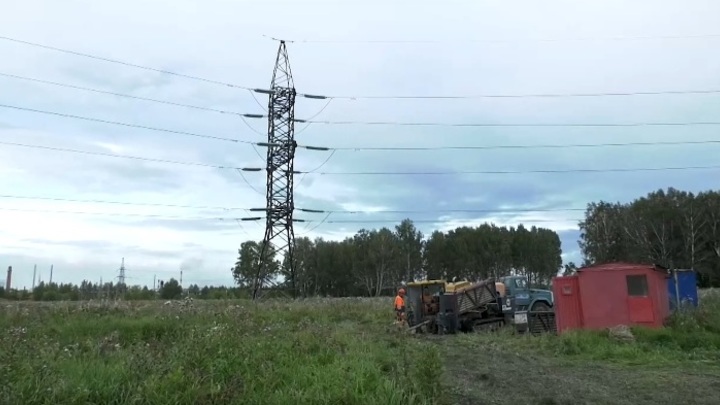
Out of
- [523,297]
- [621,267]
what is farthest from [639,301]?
[523,297]

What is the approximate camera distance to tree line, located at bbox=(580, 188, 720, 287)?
83.3 m

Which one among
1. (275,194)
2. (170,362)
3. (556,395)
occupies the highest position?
(275,194)

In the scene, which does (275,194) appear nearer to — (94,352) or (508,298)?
(508,298)

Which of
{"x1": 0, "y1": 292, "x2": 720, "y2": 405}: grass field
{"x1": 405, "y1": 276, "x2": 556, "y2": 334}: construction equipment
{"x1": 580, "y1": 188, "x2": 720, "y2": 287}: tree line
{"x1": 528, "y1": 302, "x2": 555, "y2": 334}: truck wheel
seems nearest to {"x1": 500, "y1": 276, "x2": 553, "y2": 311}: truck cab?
{"x1": 405, "y1": 276, "x2": 556, "y2": 334}: construction equipment

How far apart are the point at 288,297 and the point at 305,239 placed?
233ft

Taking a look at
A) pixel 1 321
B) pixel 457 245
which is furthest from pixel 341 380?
pixel 457 245

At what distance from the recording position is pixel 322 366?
28.0 ft

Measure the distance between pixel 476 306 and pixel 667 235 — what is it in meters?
70.7

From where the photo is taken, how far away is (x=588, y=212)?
320 ft

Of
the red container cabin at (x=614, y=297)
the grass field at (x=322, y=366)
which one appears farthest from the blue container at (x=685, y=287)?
the grass field at (x=322, y=366)

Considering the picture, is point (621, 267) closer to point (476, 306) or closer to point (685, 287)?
point (685, 287)

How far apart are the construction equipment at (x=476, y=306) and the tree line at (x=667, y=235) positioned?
190ft

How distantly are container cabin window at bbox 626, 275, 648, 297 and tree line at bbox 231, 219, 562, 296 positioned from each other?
279 ft

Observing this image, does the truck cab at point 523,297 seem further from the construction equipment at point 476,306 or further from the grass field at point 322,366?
the grass field at point 322,366
